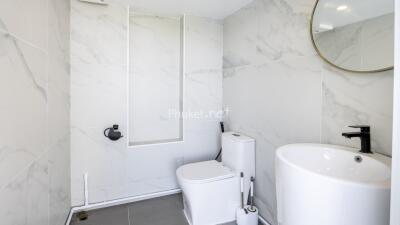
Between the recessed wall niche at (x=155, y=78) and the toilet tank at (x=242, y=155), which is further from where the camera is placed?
the recessed wall niche at (x=155, y=78)

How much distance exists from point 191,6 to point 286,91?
50.4 inches

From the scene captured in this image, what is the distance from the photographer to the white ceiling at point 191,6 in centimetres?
199

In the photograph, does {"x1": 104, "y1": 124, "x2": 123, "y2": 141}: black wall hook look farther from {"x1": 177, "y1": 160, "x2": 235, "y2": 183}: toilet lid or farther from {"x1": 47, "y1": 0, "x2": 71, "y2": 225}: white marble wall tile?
{"x1": 177, "y1": 160, "x2": 235, "y2": 183}: toilet lid

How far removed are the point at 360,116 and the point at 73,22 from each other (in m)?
2.32

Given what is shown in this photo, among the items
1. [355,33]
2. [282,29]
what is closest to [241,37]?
[282,29]

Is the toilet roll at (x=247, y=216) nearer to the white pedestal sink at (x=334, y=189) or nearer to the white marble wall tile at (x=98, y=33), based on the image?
the white pedestal sink at (x=334, y=189)

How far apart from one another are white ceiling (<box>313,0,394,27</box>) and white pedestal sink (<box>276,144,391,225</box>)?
2.31 feet

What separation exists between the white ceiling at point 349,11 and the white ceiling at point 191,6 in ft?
2.82

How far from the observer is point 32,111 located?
1.07 m

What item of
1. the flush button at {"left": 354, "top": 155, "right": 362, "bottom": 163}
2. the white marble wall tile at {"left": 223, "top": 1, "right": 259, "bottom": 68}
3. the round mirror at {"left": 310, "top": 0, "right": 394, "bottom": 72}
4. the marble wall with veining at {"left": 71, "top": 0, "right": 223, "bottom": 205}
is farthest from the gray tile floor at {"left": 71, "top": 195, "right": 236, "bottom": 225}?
the round mirror at {"left": 310, "top": 0, "right": 394, "bottom": 72}

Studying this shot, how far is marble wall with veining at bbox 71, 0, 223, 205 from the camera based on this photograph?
1.95 metres

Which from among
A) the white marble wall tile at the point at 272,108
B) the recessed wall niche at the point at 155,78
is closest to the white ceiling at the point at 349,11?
the white marble wall tile at the point at 272,108

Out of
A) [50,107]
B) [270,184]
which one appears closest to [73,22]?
[50,107]

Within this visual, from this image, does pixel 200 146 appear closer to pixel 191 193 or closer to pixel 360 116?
pixel 191 193
